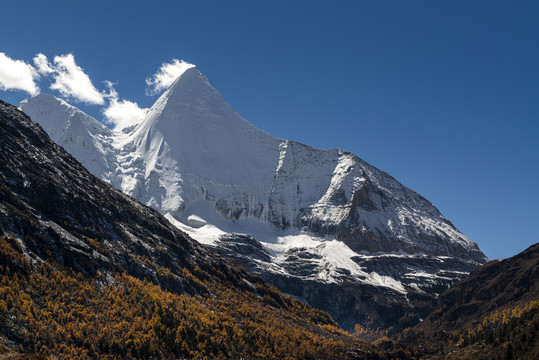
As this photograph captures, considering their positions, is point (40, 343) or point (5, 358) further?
point (40, 343)

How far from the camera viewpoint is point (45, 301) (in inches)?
6654

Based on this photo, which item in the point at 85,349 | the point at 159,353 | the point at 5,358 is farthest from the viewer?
the point at 159,353

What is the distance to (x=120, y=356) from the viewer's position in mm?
168625

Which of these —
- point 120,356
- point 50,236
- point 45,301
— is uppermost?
point 50,236

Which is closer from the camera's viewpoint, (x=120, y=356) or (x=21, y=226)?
(x=120, y=356)

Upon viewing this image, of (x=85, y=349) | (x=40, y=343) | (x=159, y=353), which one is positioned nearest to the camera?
(x=40, y=343)

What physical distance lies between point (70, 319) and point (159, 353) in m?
31.8

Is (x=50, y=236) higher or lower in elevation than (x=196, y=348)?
higher

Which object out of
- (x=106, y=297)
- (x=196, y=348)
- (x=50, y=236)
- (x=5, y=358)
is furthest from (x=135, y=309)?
(x=5, y=358)

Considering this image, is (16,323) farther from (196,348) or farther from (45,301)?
(196,348)

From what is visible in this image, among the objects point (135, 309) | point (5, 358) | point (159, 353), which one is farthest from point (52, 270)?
point (5, 358)

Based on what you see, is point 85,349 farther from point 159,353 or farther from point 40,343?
point 159,353

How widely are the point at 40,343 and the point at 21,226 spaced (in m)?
57.2

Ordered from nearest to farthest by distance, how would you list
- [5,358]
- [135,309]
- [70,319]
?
[5,358]
[70,319]
[135,309]
